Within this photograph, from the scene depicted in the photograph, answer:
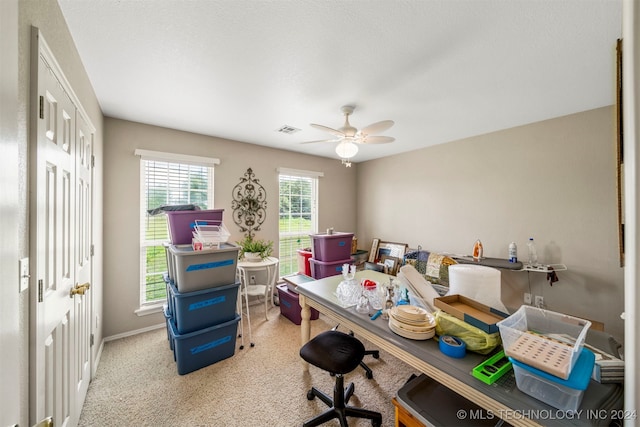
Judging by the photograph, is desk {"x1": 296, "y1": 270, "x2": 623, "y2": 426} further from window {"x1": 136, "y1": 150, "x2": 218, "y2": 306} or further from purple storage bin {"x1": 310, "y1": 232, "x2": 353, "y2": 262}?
window {"x1": 136, "y1": 150, "x2": 218, "y2": 306}

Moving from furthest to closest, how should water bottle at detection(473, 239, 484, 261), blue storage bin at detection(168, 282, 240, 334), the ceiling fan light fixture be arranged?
water bottle at detection(473, 239, 484, 261)
the ceiling fan light fixture
blue storage bin at detection(168, 282, 240, 334)

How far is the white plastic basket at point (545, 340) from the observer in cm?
76

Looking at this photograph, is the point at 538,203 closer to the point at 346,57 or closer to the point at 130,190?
the point at 346,57

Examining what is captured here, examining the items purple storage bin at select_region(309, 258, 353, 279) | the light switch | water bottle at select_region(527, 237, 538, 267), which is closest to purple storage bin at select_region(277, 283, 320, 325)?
purple storage bin at select_region(309, 258, 353, 279)

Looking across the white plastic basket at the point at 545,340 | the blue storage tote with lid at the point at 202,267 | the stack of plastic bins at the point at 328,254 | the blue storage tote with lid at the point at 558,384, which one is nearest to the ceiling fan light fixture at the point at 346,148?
the stack of plastic bins at the point at 328,254

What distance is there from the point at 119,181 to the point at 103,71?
4.27ft

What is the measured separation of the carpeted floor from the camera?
1.68 metres

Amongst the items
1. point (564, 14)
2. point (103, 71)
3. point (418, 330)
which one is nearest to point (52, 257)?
point (103, 71)

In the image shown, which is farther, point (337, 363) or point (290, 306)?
point (290, 306)

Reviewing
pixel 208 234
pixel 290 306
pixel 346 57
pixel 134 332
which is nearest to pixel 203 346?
pixel 208 234

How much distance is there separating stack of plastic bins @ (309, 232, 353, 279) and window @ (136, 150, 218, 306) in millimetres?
1621

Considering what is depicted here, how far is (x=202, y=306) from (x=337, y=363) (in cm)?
140

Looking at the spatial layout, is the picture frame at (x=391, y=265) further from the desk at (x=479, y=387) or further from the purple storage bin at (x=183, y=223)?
the purple storage bin at (x=183, y=223)

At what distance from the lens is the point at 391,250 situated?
427 cm
